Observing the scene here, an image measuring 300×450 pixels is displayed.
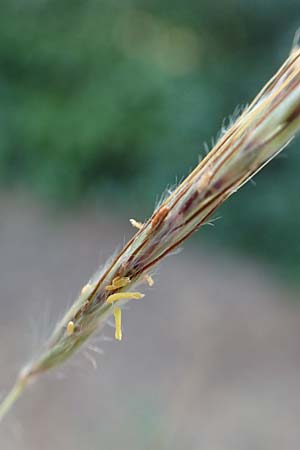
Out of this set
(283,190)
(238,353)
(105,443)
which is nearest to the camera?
(105,443)

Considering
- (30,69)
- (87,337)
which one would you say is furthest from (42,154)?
(87,337)

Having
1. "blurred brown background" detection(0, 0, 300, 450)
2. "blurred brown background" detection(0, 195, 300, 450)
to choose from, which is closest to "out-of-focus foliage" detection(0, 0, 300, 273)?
"blurred brown background" detection(0, 0, 300, 450)

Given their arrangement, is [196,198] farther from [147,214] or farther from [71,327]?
[147,214]

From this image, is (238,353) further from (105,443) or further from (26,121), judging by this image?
(26,121)

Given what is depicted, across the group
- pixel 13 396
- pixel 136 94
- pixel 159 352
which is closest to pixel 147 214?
pixel 136 94

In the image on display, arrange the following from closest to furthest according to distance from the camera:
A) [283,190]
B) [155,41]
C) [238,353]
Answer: [238,353] < [283,190] < [155,41]

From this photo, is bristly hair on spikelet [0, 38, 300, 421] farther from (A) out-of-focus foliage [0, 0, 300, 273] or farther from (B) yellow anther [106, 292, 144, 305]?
(A) out-of-focus foliage [0, 0, 300, 273]

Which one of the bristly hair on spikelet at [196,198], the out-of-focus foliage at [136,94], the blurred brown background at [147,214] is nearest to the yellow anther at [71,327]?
the bristly hair on spikelet at [196,198]

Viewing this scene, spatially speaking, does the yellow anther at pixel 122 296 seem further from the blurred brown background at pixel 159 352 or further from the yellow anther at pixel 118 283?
the blurred brown background at pixel 159 352
